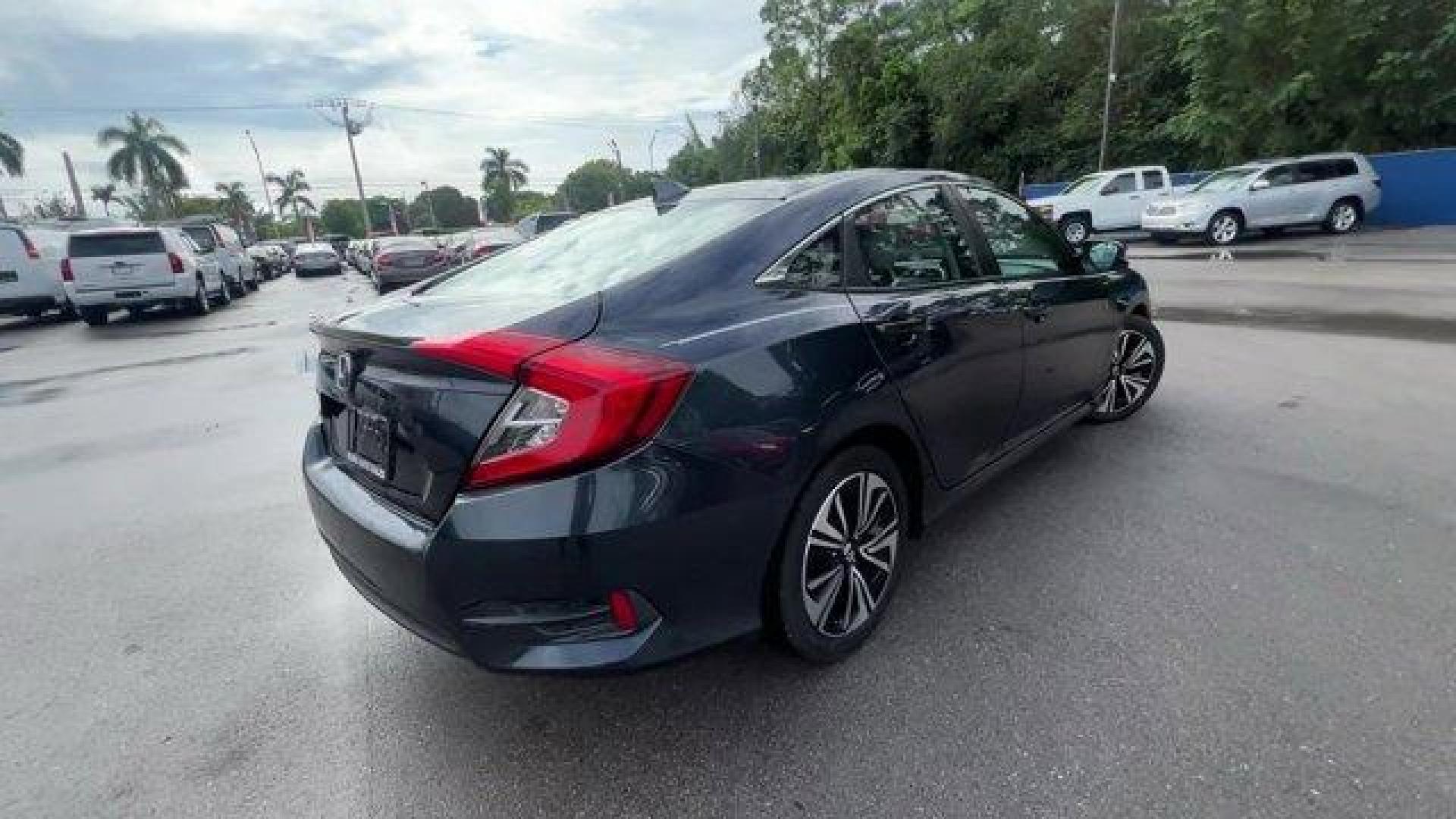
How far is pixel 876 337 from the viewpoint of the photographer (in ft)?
8.21

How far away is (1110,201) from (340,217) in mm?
106110

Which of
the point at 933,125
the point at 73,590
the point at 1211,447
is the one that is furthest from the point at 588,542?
the point at 933,125

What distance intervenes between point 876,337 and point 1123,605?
1.38 m

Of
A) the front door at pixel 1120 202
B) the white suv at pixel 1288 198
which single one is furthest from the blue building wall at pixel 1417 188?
the front door at pixel 1120 202

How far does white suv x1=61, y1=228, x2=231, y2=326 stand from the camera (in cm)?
1313

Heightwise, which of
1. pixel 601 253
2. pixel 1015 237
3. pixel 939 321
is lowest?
pixel 939 321

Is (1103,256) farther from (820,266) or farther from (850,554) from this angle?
(850,554)

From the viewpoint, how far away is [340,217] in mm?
104125

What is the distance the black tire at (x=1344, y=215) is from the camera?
16.9m

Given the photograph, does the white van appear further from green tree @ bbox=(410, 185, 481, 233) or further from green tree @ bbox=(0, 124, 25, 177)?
green tree @ bbox=(410, 185, 481, 233)

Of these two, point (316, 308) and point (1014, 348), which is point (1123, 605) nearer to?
point (1014, 348)

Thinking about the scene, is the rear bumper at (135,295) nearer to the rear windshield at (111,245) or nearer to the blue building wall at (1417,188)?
the rear windshield at (111,245)

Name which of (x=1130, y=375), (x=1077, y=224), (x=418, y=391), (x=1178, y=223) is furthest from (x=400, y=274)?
(x=418, y=391)

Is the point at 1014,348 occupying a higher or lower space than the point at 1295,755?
higher
